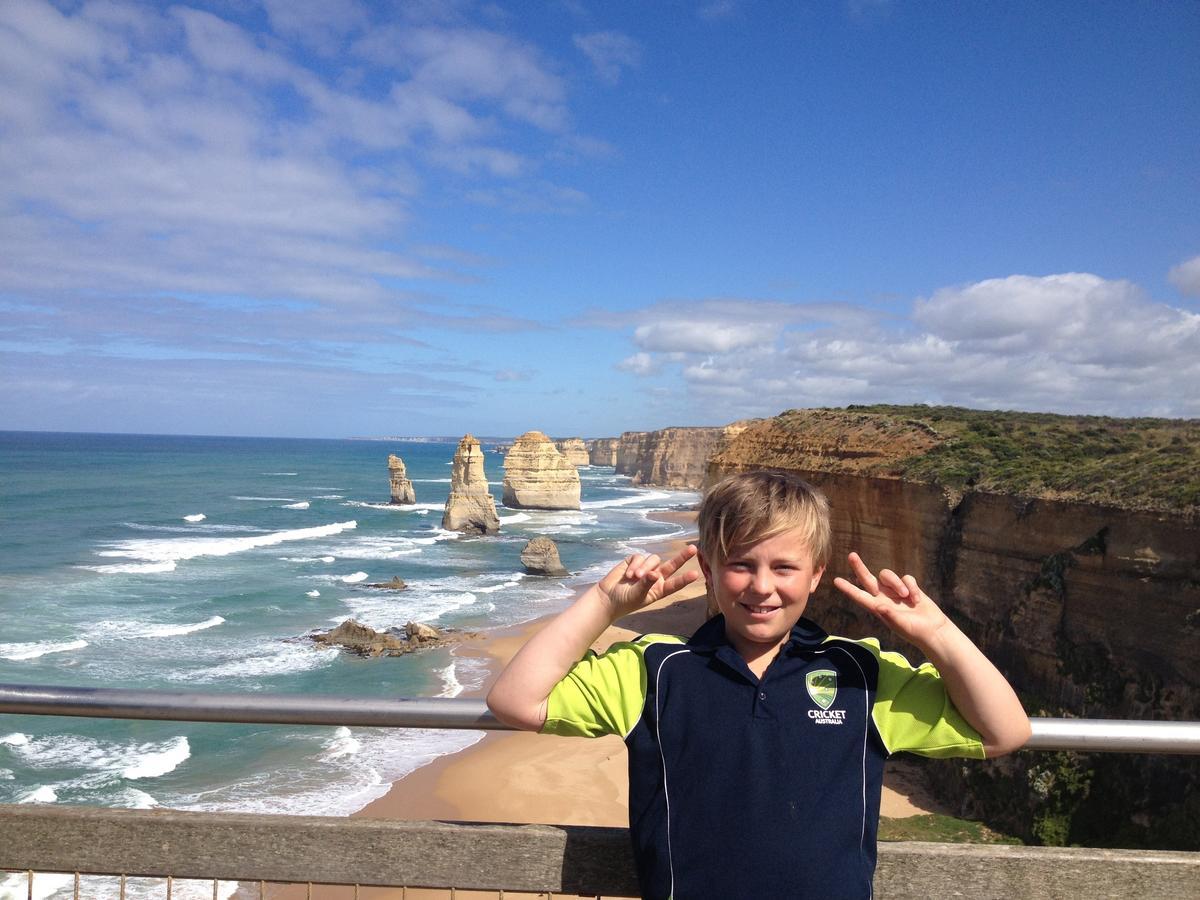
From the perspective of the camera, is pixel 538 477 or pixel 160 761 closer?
pixel 160 761

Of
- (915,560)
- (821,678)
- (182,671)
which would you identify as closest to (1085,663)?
(915,560)

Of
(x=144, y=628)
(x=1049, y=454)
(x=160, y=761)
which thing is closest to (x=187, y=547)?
(x=144, y=628)

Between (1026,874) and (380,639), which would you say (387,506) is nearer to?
(380,639)

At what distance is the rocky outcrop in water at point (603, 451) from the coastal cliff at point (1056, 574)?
12714 cm

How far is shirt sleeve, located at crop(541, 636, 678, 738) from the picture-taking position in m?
2.07

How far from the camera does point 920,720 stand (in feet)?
6.82

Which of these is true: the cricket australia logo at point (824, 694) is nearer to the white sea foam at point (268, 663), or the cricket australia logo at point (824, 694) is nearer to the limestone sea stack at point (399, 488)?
the white sea foam at point (268, 663)

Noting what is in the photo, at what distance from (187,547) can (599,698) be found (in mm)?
49655

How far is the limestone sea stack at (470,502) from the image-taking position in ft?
182

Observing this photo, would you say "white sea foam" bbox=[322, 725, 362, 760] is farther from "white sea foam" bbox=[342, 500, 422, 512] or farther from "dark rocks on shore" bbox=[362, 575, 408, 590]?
"white sea foam" bbox=[342, 500, 422, 512]

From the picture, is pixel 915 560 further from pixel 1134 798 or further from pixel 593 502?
pixel 593 502

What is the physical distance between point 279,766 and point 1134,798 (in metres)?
14.3

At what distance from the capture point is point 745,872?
192 cm

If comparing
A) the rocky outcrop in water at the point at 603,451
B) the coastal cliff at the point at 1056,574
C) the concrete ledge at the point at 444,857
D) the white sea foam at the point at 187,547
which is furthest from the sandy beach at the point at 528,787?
the rocky outcrop in water at the point at 603,451
